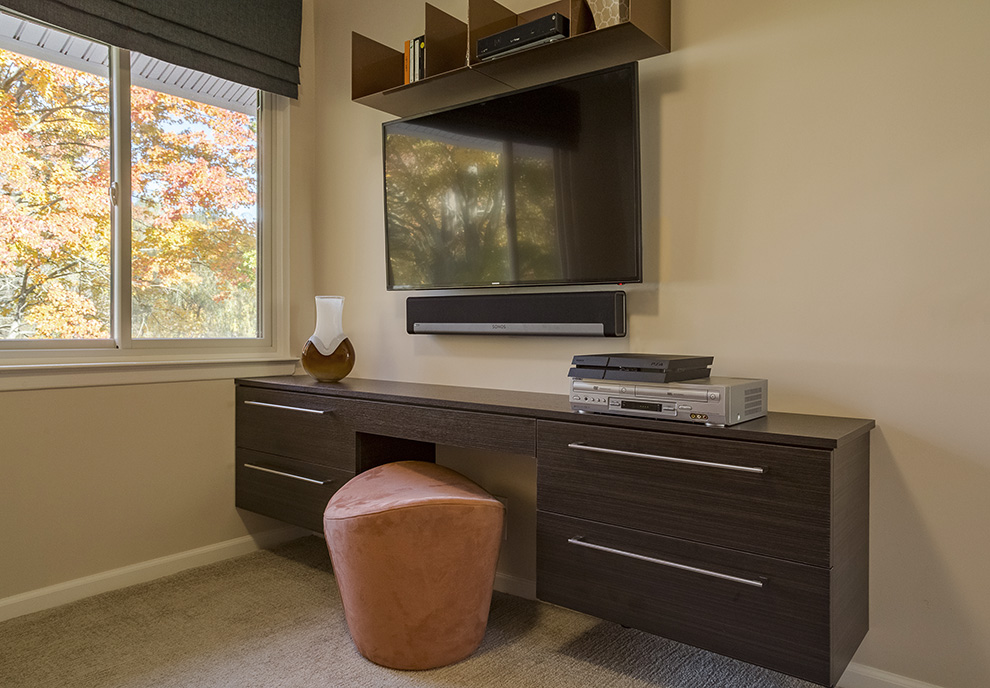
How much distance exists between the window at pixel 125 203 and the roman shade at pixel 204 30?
0.11 meters

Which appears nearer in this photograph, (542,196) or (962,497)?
(962,497)

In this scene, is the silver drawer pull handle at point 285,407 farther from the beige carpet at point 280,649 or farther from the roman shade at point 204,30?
the roman shade at point 204,30

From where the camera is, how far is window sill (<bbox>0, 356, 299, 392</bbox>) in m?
2.25

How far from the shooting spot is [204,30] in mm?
2621

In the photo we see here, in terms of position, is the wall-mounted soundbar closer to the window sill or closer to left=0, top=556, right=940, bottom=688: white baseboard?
the window sill

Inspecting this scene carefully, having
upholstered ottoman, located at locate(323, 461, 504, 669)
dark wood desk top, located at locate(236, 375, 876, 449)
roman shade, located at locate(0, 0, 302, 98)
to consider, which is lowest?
upholstered ottoman, located at locate(323, 461, 504, 669)

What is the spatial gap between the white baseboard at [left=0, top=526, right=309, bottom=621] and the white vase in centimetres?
236

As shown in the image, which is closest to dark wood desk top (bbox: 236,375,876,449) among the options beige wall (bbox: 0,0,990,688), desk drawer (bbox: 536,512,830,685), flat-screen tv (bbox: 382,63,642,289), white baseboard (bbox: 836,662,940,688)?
beige wall (bbox: 0,0,990,688)

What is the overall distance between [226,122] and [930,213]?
2538 millimetres

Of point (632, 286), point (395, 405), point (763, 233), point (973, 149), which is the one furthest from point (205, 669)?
point (973, 149)

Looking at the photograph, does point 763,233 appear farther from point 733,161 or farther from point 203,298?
point 203,298

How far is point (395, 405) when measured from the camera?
223 cm

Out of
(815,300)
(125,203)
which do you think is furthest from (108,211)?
(815,300)

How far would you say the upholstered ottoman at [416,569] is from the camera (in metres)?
1.82
